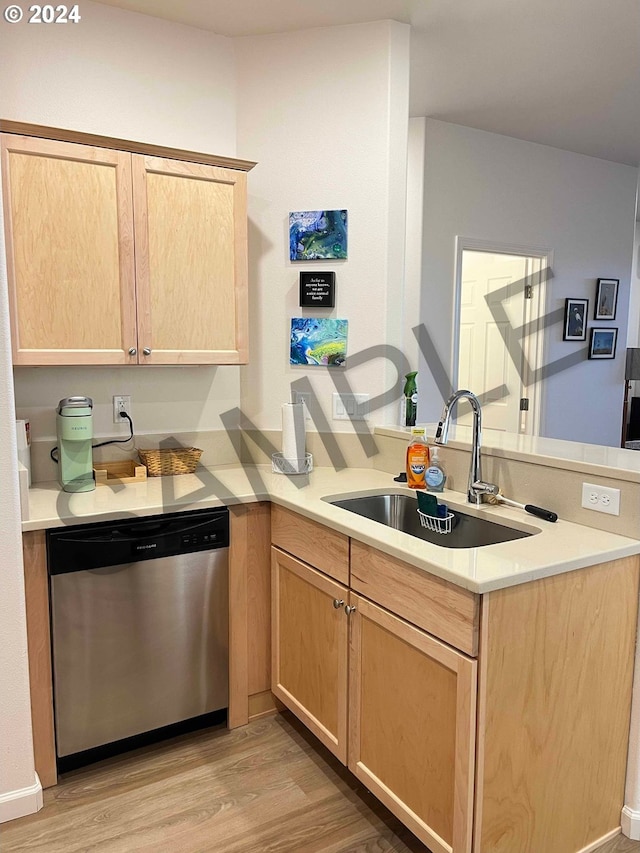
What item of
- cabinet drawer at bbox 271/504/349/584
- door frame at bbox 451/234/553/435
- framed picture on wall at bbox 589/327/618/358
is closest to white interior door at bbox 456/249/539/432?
door frame at bbox 451/234/553/435

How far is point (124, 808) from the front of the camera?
81.0 inches

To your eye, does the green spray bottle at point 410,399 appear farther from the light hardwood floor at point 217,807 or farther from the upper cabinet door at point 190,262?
the light hardwood floor at point 217,807

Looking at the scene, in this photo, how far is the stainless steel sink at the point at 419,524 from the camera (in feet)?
6.73

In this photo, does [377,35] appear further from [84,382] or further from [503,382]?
[503,382]

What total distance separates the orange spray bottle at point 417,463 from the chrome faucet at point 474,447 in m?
0.25

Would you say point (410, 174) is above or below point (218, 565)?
above

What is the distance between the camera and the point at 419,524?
233cm

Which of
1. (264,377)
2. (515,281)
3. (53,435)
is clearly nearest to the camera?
(53,435)

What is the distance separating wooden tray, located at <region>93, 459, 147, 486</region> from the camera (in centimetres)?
262

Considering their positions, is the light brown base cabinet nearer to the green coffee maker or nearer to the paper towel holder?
the paper towel holder

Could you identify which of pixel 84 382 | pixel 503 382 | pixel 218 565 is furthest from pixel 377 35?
pixel 503 382

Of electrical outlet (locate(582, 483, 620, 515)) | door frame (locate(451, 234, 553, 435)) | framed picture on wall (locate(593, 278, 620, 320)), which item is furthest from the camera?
framed picture on wall (locate(593, 278, 620, 320))

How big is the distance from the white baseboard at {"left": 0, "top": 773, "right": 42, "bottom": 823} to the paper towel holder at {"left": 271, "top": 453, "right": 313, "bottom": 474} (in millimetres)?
1386

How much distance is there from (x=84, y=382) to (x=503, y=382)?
2.95m
